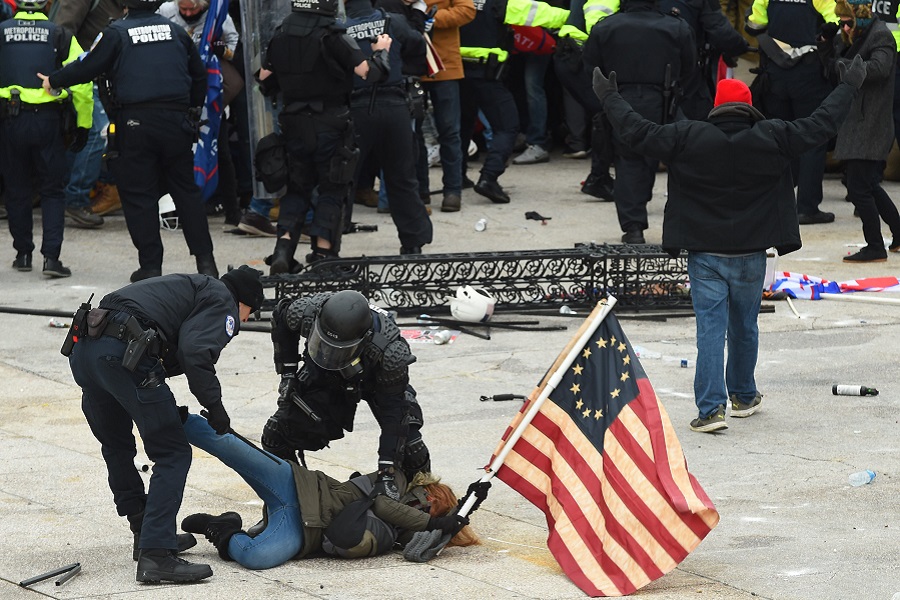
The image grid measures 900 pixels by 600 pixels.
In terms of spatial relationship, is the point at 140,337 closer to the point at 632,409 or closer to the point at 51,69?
the point at 632,409

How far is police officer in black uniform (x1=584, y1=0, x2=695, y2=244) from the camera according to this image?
11953 millimetres

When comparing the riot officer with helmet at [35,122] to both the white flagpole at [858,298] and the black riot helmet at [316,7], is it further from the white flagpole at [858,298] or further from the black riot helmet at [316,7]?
the white flagpole at [858,298]

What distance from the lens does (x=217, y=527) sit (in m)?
6.07

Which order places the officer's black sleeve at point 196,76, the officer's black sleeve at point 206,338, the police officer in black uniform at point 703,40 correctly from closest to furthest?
the officer's black sleeve at point 206,338
the officer's black sleeve at point 196,76
the police officer in black uniform at point 703,40

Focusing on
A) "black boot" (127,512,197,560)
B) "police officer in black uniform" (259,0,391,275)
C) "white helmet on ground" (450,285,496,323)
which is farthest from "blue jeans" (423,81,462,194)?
"black boot" (127,512,197,560)

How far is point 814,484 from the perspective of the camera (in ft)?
22.9

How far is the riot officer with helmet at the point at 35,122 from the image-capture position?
37.3 feet

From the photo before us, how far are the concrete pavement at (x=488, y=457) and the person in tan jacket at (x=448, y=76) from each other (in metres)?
1.48

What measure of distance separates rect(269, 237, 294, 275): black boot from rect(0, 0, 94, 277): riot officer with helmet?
2001 millimetres

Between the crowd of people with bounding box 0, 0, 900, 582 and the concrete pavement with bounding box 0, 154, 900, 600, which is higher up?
the crowd of people with bounding box 0, 0, 900, 582

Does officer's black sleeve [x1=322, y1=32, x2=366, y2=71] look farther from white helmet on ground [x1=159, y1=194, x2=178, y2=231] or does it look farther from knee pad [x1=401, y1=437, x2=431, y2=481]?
knee pad [x1=401, y1=437, x2=431, y2=481]

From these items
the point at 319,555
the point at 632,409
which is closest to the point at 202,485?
the point at 319,555

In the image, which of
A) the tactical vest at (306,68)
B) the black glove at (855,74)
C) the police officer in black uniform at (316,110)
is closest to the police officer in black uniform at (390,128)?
the police officer in black uniform at (316,110)

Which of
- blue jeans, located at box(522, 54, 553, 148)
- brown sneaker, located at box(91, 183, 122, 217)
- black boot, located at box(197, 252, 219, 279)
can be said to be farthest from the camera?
blue jeans, located at box(522, 54, 553, 148)
